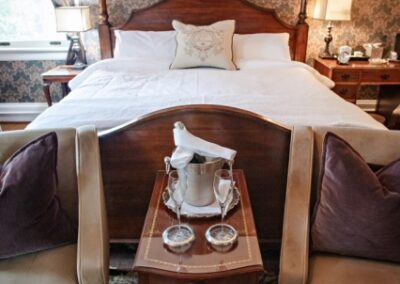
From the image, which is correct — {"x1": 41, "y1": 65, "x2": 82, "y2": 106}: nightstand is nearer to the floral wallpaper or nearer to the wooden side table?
the floral wallpaper

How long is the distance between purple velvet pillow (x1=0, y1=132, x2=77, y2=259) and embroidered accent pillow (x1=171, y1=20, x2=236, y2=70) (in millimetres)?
1901

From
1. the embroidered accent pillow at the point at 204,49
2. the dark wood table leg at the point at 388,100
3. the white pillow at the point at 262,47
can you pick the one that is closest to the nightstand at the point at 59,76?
the embroidered accent pillow at the point at 204,49

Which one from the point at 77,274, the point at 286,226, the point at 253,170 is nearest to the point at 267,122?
the point at 253,170

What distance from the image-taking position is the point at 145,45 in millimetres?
3320

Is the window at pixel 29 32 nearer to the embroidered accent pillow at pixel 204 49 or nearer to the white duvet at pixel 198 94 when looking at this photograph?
the white duvet at pixel 198 94

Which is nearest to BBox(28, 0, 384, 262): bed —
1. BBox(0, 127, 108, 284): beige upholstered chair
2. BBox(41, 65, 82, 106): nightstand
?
BBox(0, 127, 108, 284): beige upholstered chair

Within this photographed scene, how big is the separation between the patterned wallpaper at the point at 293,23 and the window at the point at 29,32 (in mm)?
106

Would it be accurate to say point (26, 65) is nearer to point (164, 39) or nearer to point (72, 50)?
point (72, 50)

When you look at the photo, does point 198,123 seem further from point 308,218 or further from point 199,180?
point 308,218

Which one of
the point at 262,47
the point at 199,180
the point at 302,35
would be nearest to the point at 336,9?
the point at 302,35

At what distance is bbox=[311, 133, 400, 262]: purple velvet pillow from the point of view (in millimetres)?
1264

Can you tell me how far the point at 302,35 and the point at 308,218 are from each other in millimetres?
2577

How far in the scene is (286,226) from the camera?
4.50ft

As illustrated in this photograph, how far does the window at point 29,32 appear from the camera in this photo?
12.4 feet
